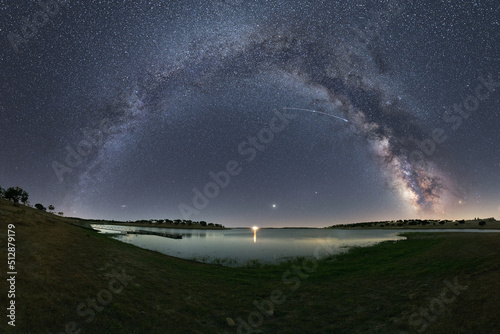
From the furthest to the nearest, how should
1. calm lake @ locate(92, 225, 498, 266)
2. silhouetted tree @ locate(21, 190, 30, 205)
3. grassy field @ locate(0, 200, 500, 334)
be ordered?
silhouetted tree @ locate(21, 190, 30, 205)
calm lake @ locate(92, 225, 498, 266)
grassy field @ locate(0, 200, 500, 334)

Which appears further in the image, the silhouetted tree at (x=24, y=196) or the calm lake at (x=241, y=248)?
the silhouetted tree at (x=24, y=196)

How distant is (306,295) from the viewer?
14688mm

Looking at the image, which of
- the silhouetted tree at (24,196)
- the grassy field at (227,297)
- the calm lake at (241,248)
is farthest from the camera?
the silhouetted tree at (24,196)

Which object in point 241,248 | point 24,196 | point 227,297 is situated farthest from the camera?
point 24,196

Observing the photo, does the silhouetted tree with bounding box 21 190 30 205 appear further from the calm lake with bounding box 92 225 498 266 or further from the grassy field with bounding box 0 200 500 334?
the grassy field with bounding box 0 200 500 334

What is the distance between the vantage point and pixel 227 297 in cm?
1433

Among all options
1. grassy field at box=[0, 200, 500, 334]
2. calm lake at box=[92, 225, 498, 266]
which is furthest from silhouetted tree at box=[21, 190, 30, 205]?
grassy field at box=[0, 200, 500, 334]

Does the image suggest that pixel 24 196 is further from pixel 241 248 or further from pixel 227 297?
pixel 227 297

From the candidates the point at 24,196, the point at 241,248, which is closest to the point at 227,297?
the point at 241,248

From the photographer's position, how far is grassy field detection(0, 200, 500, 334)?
9.16 m

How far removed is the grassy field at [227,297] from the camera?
916 cm

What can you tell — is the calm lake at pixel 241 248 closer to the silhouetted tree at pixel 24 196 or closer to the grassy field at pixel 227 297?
the grassy field at pixel 227 297

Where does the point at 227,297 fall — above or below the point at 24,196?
below

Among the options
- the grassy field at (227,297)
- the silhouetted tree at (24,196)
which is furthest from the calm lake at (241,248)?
the silhouetted tree at (24,196)
